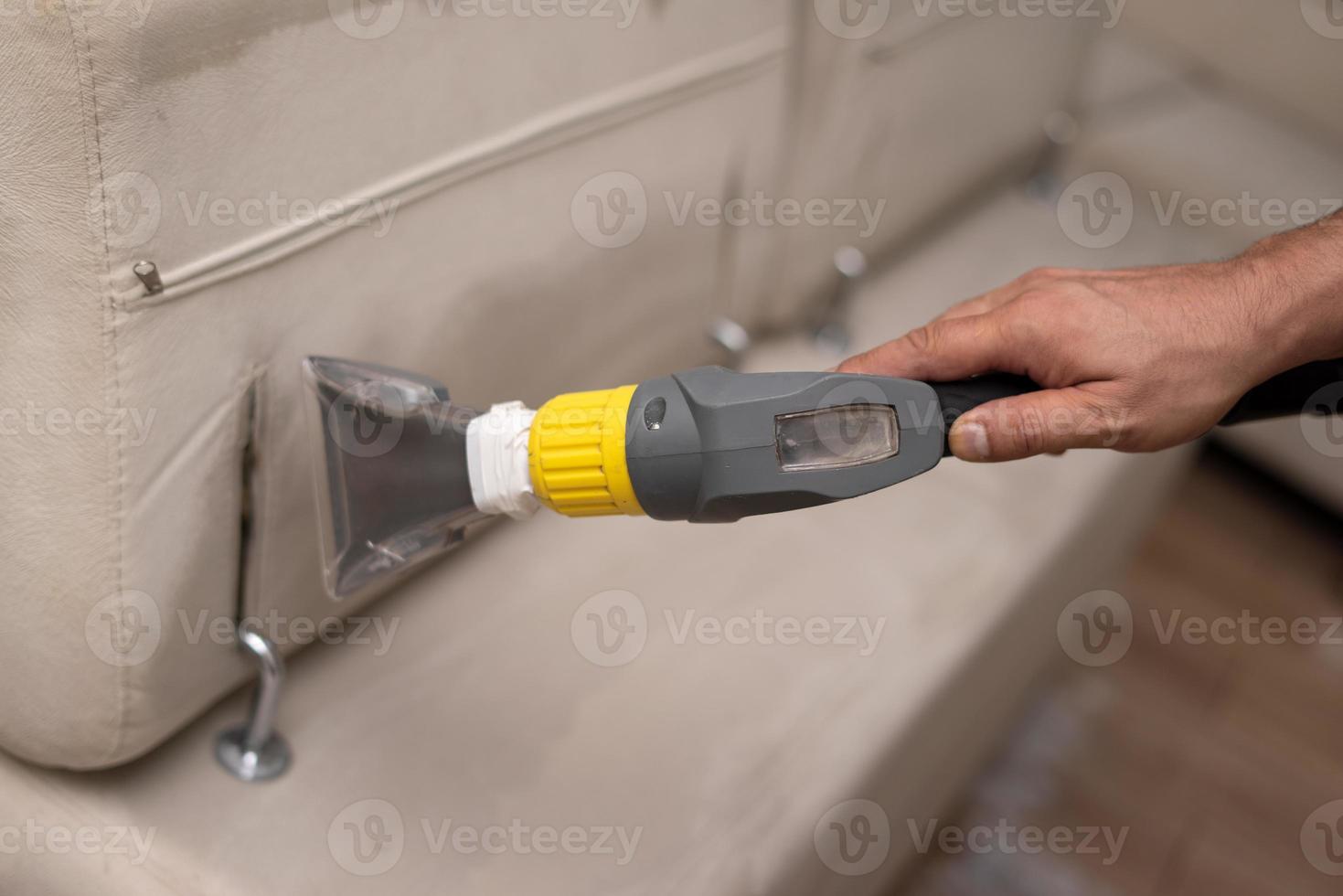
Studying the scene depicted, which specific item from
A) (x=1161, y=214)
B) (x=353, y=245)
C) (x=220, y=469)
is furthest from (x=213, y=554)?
(x=1161, y=214)

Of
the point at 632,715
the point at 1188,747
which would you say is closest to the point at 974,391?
the point at 632,715

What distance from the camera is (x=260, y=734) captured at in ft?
2.32

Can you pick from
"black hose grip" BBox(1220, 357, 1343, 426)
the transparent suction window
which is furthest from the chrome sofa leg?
"black hose grip" BBox(1220, 357, 1343, 426)

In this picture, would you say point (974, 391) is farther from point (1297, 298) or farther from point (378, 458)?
point (378, 458)

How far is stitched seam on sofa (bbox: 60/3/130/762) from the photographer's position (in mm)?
475

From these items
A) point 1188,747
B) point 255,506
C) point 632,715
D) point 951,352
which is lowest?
point 1188,747

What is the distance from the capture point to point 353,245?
24.8 inches

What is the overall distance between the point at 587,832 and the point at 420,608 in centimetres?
21

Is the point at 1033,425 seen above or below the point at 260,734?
above

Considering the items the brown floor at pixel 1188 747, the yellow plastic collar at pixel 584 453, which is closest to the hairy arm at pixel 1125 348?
the yellow plastic collar at pixel 584 453

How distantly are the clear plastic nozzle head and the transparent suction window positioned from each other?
0.62 ft

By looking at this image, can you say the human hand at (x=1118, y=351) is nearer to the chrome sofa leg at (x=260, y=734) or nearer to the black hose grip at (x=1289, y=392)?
the black hose grip at (x=1289, y=392)

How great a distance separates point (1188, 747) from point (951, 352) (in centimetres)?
92

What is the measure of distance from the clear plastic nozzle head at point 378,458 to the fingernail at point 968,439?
0.27m
